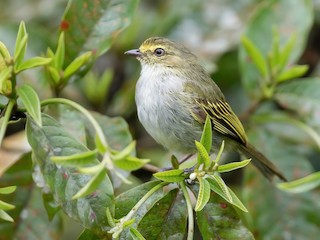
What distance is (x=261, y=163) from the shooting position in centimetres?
372

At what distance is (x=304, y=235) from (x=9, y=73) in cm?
198

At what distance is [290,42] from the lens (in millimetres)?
3590

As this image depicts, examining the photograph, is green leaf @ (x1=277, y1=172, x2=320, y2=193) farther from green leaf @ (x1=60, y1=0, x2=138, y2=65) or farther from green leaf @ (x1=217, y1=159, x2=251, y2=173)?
green leaf @ (x1=60, y1=0, x2=138, y2=65)

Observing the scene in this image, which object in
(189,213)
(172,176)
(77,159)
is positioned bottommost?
(189,213)

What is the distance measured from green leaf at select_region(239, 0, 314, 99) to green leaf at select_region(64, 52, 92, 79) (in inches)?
45.6

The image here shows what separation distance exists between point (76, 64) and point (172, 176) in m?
0.79

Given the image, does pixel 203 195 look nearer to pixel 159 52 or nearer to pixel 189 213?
pixel 189 213

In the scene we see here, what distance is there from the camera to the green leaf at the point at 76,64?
2980 mm

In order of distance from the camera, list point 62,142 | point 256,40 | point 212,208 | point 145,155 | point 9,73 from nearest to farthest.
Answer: point 9,73 → point 62,142 → point 212,208 → point 256,40 → point 145,155

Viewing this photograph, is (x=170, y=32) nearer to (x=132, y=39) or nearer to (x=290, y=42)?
(x=132, y=39)

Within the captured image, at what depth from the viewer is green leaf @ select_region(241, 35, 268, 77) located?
3.53 metres

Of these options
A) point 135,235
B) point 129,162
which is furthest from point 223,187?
point 129,162

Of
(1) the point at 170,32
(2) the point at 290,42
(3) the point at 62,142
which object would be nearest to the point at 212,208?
(3) the point at 62,142

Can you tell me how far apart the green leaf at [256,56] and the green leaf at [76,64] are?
904 mm
